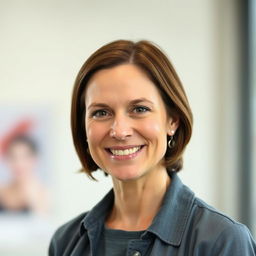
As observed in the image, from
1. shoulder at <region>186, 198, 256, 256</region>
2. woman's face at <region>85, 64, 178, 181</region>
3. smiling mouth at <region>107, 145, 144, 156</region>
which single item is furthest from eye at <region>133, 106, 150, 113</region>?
shoulder at <region>186, 198, 256, 256</region>

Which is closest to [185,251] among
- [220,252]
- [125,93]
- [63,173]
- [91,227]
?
[220,252]

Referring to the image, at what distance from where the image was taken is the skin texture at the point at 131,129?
1221 millimetres

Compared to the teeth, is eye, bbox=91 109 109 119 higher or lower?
higher

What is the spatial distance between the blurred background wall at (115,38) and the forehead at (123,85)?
131 centimetres

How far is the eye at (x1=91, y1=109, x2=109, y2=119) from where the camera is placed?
4.15 ft

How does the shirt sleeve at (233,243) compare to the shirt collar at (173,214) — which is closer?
the shirt sleeve at (233,243)

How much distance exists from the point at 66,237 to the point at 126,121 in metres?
0.50

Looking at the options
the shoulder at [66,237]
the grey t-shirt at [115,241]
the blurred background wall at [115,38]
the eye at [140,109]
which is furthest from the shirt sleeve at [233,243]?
the blurred background wall at [115,38]

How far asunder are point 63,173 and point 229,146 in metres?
0.98

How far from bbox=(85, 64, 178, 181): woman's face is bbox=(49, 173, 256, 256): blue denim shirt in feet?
0.45

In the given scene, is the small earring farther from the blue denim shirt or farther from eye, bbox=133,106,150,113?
eye, bbox=133,106,150,113

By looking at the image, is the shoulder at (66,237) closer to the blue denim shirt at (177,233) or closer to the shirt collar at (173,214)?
the blue denim shirt at (177,233)

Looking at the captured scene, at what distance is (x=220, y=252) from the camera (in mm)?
1086

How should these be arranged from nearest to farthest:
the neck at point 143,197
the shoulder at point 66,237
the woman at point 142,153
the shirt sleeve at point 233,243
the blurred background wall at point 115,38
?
the shirt sleeve at point 233,243
the woman at point 142,153
the neck at point 143,197
the shoulder at point 66,237
the blurred background wall at point 115,38
